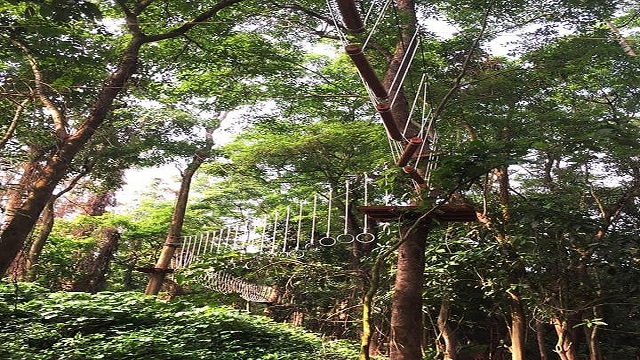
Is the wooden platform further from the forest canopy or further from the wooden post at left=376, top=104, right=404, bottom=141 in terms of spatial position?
the wooden post at left=376, top=104, right=404, bottom=141

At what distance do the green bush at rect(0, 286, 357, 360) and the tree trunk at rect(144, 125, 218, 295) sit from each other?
2.25 meters

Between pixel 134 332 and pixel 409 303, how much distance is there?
8.52 feet

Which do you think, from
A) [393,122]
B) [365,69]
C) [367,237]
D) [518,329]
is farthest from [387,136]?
[518,329]

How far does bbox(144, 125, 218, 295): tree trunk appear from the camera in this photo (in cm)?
804

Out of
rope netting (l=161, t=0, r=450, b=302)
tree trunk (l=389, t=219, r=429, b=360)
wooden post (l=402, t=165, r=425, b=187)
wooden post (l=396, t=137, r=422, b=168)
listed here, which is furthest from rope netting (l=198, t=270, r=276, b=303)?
wooden post (l=396, t=137, r=422, b=168)

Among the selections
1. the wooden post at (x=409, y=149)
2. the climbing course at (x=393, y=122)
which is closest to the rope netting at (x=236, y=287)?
the climbing course at (x=393, y=122)

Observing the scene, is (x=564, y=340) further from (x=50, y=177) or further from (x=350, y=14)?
(x=50, y=177)

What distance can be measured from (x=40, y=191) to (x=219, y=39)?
2937 millimetres

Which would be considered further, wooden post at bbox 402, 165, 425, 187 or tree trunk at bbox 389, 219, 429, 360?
tree trunk at bbox 389, 219, 429, 360

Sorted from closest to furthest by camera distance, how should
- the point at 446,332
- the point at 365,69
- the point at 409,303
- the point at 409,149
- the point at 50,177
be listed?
the point at 365,69, the point at 409,149, the point at 50,177, the point at 409,303, the point at 446,332

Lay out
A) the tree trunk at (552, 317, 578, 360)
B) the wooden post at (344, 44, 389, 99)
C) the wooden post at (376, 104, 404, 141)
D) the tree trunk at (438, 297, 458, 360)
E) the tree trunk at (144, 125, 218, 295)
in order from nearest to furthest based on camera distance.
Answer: the wooden post at (344, 44, 389, 99), the wooden post at (376, 104, 404, 141), the tree trunk at (552, 317, 578, 360), the tree trunk at (438, 297, 458, 360), the tree trunk at (144, 125, 218, 295)

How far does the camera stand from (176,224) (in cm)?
920

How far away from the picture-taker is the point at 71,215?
14844 millimetres

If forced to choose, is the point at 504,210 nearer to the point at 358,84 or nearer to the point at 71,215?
the point at 358,84
